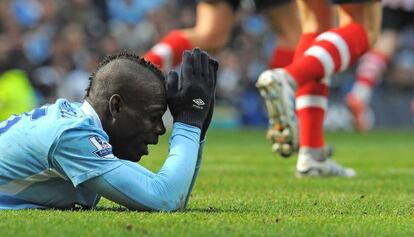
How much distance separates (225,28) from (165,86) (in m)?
4.14

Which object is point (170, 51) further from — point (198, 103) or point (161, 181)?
point (161, 181)

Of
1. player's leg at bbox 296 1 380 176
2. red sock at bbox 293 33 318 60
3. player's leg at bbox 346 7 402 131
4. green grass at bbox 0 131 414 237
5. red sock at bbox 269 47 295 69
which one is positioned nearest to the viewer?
green grass at bbox 0 131 414 237

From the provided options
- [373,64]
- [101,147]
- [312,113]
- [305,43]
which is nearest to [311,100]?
[312,113]

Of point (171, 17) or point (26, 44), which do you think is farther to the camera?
point (171, 17)

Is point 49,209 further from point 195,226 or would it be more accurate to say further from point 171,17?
point 171,17

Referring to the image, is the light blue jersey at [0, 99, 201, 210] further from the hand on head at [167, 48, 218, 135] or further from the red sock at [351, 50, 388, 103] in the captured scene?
the red sock at [351, 50, 388, 103]

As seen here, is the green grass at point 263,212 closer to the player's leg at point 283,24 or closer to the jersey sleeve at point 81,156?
the jersey sleeve at point 81,156

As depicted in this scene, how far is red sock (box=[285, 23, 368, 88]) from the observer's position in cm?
627

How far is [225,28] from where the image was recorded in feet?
27.2

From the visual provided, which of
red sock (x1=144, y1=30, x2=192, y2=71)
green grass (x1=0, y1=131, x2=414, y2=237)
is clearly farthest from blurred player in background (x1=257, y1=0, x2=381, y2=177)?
red sock (x1=144, y1=30, x2=192, y2=71)

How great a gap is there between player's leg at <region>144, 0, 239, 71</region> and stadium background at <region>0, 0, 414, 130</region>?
24.3 ft

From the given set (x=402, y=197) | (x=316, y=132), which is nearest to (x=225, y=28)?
(x=316, y=132)

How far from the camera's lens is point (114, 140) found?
4184 mm

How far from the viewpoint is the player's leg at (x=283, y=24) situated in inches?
305
